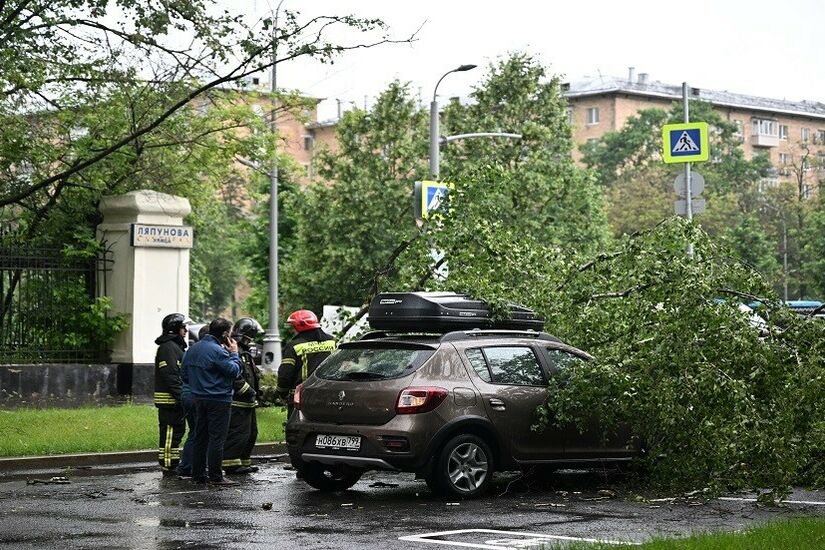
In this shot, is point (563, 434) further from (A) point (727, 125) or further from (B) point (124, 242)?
(A) point (727, 125)

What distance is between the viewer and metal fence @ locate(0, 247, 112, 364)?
22.1m

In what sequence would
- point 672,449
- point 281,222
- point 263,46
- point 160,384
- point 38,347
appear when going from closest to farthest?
point 672,449 < point 160,384 < point 263,46 < point 38,347 < point 281,222

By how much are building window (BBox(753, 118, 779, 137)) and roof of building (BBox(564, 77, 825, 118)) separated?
3.37 feet

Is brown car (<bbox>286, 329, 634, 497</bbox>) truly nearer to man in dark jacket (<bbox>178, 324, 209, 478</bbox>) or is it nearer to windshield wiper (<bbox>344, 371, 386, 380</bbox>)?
windshield wiper (<bbox>344, 371, 386, 380</bbox>)

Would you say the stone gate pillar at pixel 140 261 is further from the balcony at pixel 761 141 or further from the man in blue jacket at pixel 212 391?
the balcony at pixel 761 141

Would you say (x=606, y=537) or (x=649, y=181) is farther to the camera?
(x=649, y=181)

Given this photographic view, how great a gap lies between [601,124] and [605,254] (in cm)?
8857

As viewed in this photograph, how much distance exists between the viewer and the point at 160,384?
15.5 meters

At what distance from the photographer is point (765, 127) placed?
112062mm

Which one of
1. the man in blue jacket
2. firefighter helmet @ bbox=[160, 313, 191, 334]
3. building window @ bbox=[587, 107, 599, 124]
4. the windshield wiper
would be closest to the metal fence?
firefighter helmet @ bbox=[160, 313, 191, 334]

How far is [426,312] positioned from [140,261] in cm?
1049

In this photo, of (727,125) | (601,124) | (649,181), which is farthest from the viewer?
(601,124)

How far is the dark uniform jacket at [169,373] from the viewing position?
15.4 m

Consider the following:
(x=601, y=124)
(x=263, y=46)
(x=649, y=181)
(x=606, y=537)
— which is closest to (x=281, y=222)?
(x=649, y=181)
